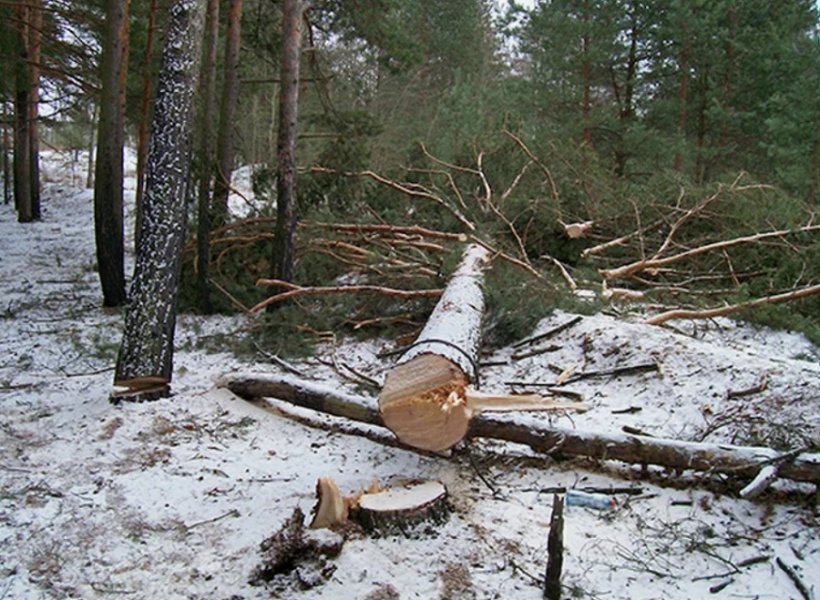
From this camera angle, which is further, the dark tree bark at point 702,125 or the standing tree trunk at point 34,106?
the dark tree bark at point 702,125

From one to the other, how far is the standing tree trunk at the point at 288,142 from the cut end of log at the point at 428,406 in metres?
4.32

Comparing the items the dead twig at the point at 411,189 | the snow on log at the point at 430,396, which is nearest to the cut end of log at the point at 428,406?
the snow on log at the point at 430,396

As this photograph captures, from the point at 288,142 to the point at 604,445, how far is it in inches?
201

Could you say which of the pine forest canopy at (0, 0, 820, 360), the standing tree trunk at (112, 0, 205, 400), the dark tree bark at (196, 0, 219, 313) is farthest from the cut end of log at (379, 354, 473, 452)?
the dark tree bark at (196, 0, 219, 313)

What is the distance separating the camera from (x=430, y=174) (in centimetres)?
978

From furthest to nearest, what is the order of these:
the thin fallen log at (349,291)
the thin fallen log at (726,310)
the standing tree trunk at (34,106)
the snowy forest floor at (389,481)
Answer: the standing tree trunk at (34,106) → the thin fallen log at (349,291) → the thin fallen log at (726,310) → the snowy forest floor at (389,481)

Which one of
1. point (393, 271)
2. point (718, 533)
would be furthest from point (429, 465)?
point (393, 271)

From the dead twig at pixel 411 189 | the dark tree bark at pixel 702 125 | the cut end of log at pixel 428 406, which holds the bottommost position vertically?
the cut end of log at pixel 428 406

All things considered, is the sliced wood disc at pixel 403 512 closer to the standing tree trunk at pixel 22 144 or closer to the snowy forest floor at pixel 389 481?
the snowy forest floor at pixel 389 481

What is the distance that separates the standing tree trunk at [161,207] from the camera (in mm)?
4730

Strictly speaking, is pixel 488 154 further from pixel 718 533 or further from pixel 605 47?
pixel 718 533

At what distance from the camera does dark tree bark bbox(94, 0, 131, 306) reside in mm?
8078

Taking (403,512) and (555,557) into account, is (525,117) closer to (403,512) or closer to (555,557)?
(403,512)

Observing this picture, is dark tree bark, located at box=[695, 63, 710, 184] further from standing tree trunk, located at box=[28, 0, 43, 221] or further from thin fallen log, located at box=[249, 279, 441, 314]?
standing tree trunk, located at box=[28, 0, 43, 221]
